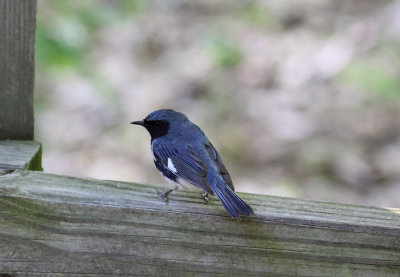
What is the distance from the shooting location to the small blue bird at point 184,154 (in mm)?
2799

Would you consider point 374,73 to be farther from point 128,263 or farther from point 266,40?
point 128,263

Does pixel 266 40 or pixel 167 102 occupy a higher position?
pixel 266 40

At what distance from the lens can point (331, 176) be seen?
205 inches

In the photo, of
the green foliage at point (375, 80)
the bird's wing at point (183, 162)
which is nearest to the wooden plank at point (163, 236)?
the bird's wing at point (183, 162)

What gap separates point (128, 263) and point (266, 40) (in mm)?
5771

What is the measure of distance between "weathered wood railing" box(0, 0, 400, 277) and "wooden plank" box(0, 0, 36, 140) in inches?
15.4

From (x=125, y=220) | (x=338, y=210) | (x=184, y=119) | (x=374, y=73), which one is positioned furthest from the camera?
(x=374, y=73)

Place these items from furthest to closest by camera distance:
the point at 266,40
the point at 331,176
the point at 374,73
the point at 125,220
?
the point at 266,40
the point at 374,73
the point at 331,176
the point at 125,220

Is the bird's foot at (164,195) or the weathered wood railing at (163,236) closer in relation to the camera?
the weathered wood railing at (163,236)

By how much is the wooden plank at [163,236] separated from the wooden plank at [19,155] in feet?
0.37

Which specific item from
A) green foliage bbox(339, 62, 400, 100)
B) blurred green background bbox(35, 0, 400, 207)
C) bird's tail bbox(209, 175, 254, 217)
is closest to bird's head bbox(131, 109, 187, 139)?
blurred green background bbox(35, 0, 400, 207)

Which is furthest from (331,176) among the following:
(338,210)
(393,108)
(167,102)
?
(338,210)

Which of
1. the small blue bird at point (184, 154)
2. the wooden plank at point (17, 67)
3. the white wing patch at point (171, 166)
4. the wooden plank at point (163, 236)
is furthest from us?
Result: the white wing patch at point (171, 166)

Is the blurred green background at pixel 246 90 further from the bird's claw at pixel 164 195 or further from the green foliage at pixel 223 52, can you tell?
the bird's claw at pixel 164 195
